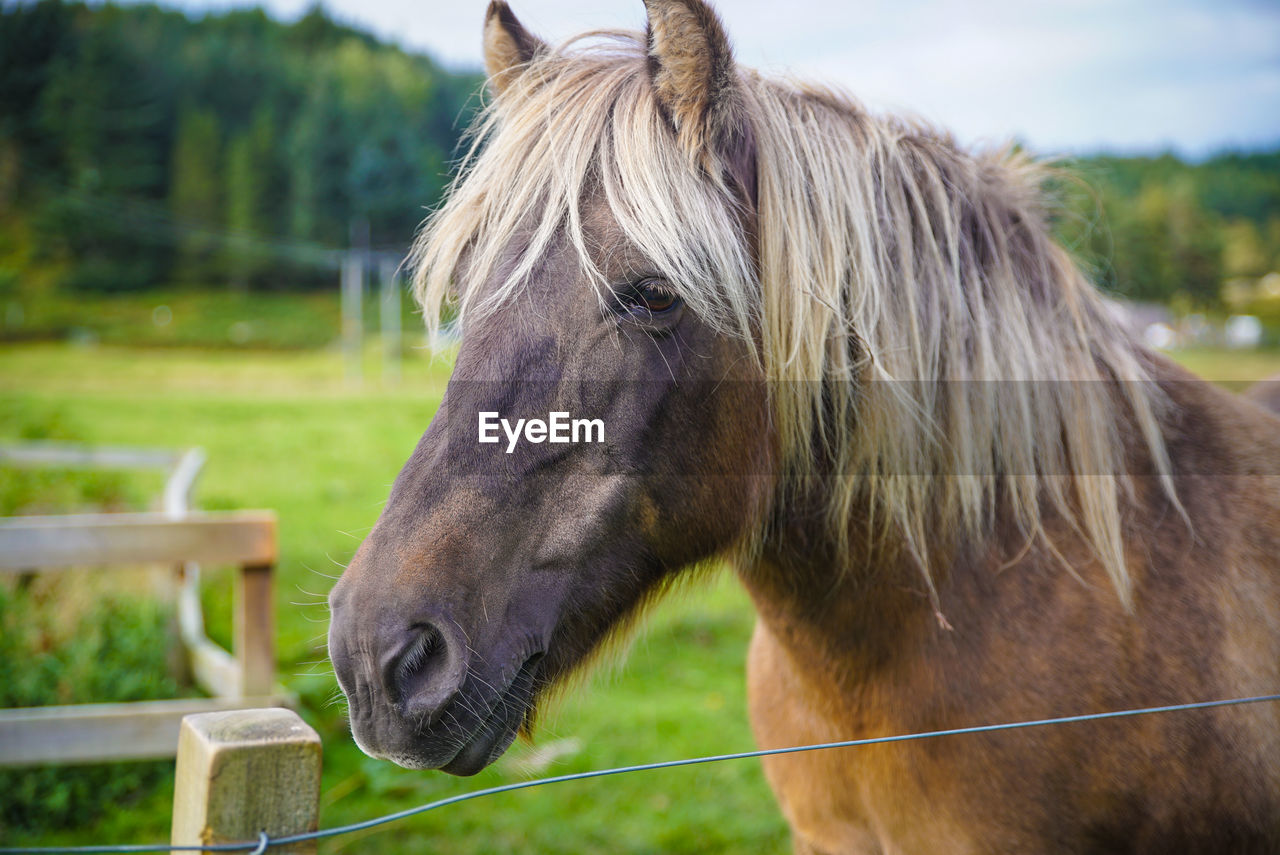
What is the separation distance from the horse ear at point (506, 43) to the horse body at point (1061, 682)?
54.8 inches

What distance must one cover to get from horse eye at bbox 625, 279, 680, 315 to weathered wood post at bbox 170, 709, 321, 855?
899 mm

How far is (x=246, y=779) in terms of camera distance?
1.06 metres

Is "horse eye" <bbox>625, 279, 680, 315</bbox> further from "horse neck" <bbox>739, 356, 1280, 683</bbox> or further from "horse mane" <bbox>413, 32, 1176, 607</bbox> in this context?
"horse neck" <bbox>739, 356, 1280, 683</bbox>

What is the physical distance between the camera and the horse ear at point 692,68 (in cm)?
152

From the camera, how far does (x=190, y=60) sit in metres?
46.6

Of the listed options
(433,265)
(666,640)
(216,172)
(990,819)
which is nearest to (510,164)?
(433,265)

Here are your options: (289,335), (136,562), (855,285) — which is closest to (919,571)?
(855,285)

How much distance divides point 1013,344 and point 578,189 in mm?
1045

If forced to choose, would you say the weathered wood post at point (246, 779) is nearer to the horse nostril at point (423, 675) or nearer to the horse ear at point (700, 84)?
the horse nostril at point (423, 675)

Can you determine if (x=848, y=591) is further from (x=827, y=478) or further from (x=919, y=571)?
(x=827, y=478)

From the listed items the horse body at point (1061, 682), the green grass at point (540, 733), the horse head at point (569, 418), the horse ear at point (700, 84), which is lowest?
the green grass at point (540, 733)

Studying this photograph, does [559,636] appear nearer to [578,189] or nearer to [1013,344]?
[578,189]

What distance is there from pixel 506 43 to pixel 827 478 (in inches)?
52.9

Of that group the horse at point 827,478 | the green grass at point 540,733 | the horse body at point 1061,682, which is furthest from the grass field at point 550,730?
the horse body at point 1061,682
